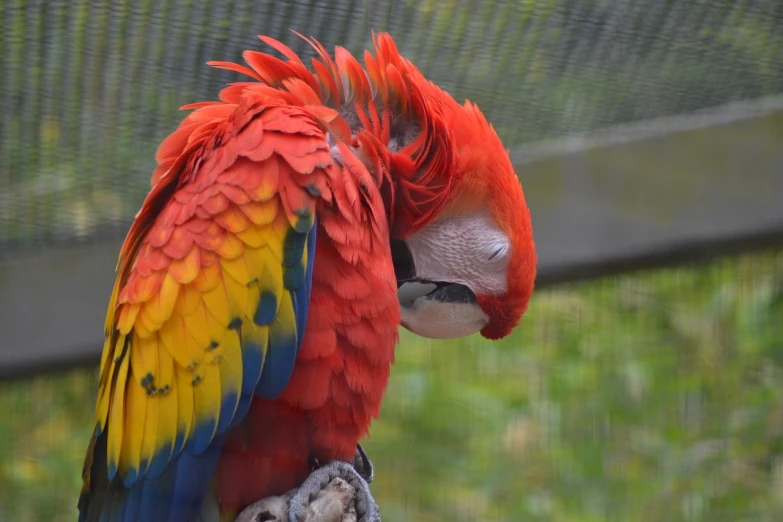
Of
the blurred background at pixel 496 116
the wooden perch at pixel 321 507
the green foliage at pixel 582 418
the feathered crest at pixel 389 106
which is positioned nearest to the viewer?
the wooden perch at pixel 321 507

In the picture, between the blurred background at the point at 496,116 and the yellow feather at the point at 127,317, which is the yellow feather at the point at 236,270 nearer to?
the yellow feather at the point at 127,317

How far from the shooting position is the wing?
1.12 meters

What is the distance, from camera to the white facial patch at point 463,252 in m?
1.32

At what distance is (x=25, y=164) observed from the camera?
146 cm

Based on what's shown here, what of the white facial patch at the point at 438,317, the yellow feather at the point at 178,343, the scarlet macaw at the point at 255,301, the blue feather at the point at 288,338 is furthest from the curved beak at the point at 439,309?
the yellow feather at the point at 178,343

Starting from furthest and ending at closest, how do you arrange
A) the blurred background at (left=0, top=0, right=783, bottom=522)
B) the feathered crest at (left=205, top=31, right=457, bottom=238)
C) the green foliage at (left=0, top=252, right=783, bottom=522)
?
the green foliage at (left=0, top=252, right=783, bottom=522) → the blurred background at (left=0, top=0, right=783, bottom=522) → the feathered crest at (left=205, top=31, right=457, bottom=238)

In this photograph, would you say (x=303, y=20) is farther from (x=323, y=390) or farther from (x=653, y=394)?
(x=653, y=394)

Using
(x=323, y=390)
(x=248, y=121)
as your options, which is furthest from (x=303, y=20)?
(x=323, y=390)

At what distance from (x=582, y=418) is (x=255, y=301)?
158 centimetres

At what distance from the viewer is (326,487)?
3.80 ft

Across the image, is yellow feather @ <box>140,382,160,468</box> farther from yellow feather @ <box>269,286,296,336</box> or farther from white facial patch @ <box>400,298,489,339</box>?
white facial patch @ <box>400,298,489,339</box>

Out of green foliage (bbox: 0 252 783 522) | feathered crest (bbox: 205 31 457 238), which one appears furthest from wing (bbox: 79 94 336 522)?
green foliage (bbox: 0 252 783 522)

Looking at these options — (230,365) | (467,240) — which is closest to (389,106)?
(467,240)

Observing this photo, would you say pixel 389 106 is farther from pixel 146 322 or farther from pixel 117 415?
pixel 117 415
